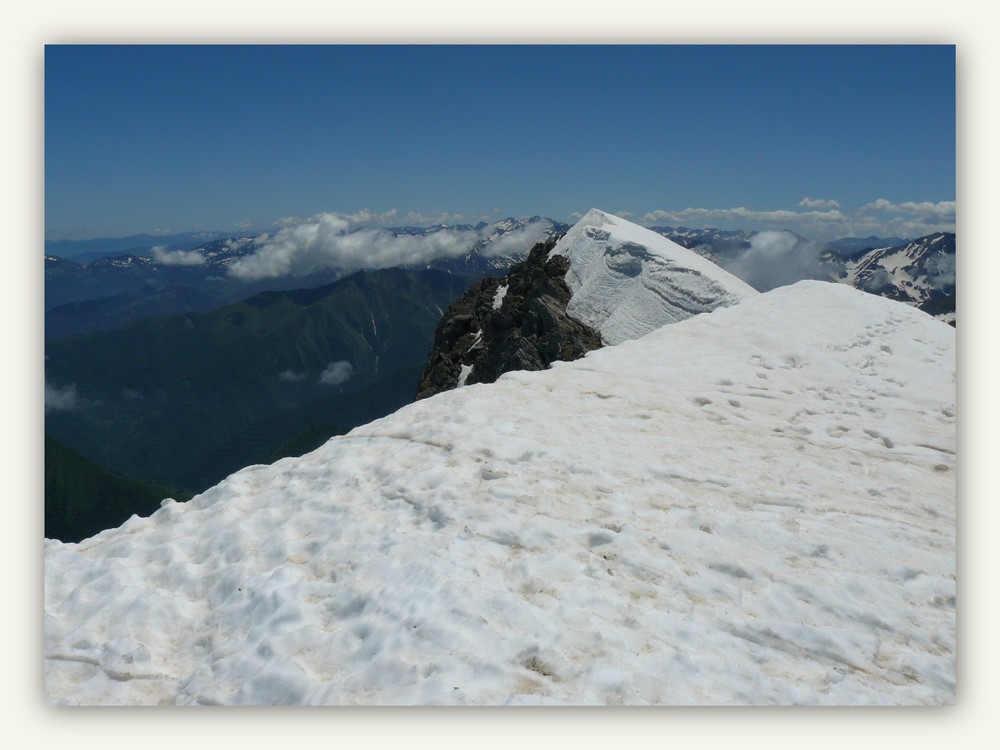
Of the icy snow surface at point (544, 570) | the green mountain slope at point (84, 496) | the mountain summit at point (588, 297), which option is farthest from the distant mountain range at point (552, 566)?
the green mountain slope at point (84, 496)

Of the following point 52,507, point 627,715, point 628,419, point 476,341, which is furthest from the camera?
point 52,507

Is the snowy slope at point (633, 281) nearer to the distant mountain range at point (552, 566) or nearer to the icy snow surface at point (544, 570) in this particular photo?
the distant mountain range at point (552, 566)

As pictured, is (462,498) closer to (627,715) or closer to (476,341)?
(627,715)

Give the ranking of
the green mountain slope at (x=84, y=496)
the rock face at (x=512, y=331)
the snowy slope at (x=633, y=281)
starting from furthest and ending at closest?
the green mountain slope at (x=84, y=496) → the rock face at (x=512, y=331) → the snowy slope at (x=633, y=281)

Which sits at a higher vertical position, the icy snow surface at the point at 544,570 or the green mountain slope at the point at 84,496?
the icy snow surface at the point at 544,570

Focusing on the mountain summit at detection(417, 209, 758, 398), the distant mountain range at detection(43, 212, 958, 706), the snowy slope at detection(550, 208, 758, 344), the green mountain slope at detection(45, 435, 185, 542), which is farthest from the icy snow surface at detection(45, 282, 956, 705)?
the green mountain slope at detection(45, 435, 185, 542)

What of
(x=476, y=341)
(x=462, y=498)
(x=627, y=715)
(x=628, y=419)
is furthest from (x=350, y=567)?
(x=476, y=341)

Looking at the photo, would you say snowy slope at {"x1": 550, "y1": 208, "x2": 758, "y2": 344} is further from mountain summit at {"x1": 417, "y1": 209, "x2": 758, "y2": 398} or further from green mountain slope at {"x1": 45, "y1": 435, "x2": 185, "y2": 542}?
green mountain slope at {"x1": 45, "y1": 435, "x2": 185, "y2": 542}
